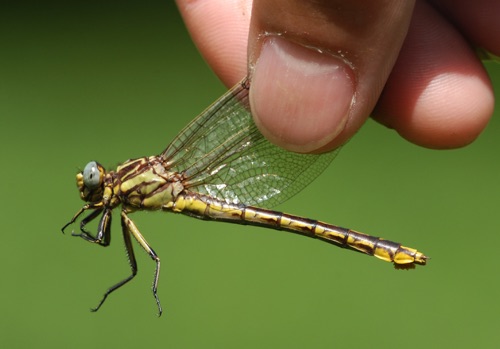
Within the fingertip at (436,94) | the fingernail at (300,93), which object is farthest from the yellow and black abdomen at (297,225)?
the fingernail at (300,93)

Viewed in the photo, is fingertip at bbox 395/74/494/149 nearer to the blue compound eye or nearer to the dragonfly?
the dragonfly

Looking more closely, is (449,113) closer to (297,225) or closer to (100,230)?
(297,225)

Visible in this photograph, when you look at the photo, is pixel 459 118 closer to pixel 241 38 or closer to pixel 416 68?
pixel 416 68

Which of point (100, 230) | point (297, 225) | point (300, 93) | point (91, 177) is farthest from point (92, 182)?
point (300, 93)

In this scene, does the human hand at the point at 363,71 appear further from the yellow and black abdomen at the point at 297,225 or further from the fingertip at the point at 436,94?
the yellow and black abdomen at the point at 297,225

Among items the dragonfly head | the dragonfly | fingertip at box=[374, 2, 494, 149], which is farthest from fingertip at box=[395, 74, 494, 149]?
the dragonfly head
